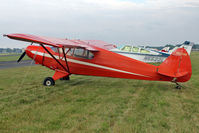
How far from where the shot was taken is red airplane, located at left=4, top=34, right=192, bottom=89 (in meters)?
6.51

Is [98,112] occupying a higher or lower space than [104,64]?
lower

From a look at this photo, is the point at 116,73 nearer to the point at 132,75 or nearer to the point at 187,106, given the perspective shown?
the point at 132,75

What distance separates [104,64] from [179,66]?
3049 millimetres

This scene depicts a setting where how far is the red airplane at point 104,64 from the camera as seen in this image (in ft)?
21.4

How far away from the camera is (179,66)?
6.52m

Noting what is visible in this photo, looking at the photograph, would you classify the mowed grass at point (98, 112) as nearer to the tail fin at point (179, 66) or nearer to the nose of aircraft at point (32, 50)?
the tail fin at point (179, 66)

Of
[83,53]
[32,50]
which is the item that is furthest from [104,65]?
[32,50]

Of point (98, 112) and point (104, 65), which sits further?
point (104, 65)

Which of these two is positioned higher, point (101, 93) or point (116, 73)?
point (116, 73)

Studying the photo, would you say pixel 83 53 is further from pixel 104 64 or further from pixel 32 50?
pixel 32 50

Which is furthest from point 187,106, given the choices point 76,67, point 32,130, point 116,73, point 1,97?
point 1,97

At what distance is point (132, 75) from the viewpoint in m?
7.20

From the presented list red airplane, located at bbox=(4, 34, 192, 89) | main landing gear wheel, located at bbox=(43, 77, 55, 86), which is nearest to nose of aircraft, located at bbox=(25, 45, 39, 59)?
red airplane, located at bbox=(4, 34, 192, 89)

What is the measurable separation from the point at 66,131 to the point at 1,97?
3489 millimetres
